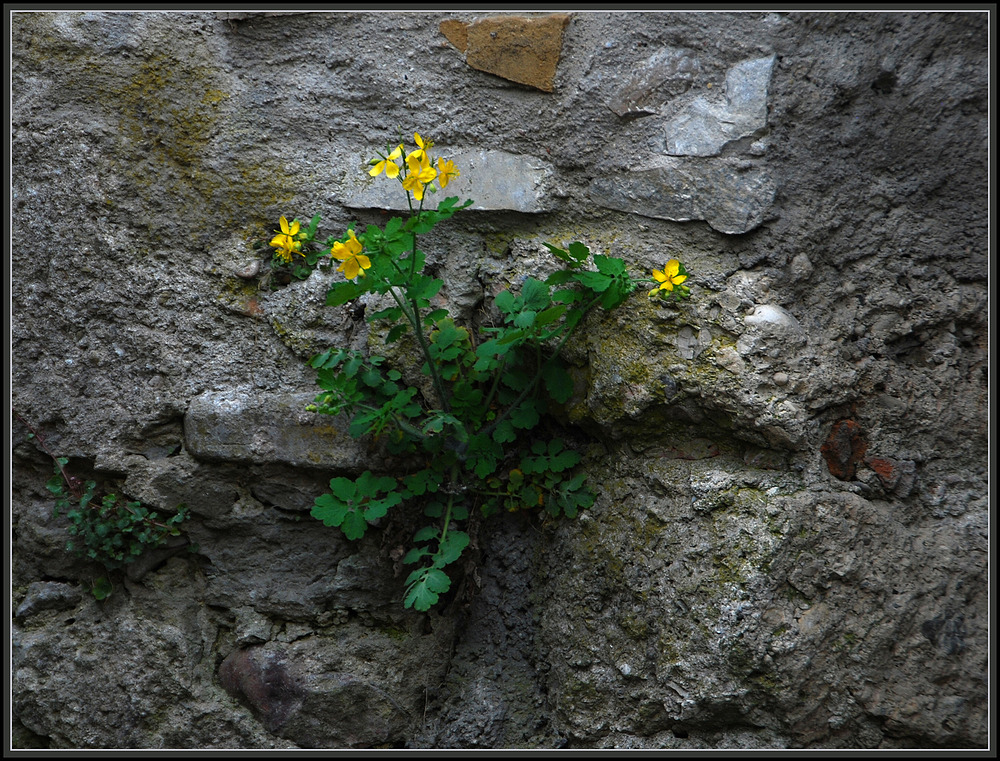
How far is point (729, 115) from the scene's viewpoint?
5.39 feet

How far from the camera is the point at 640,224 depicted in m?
1.69

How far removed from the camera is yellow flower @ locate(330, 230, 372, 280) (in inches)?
55.8

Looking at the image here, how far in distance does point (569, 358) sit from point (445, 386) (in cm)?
32

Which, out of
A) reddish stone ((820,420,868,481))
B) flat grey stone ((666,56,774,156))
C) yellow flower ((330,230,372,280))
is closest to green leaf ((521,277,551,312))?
yellow flower ((330,230,372,280))

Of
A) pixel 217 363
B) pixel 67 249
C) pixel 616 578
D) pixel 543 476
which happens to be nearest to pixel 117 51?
pixel 67 249

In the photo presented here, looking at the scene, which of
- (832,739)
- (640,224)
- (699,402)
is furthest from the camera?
(640,224)

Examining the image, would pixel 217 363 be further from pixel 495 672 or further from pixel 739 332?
pixel 739 332

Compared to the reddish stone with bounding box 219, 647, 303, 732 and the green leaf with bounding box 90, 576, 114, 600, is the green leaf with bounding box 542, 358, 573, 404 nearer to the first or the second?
the reddish stone with bounding box 219, 647, 303, 732

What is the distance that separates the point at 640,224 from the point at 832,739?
3.92 feet

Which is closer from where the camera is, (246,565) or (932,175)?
(932,175)

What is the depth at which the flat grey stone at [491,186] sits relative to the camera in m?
1.76

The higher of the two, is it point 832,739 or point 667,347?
point 667,347

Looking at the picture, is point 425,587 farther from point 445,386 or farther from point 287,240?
point 287,240

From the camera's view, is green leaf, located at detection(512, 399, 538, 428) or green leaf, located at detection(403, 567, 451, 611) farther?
green leaf, located at detection(512, 399, 538, 428)
